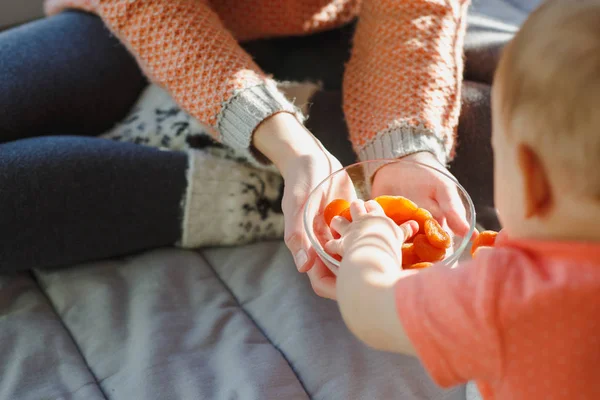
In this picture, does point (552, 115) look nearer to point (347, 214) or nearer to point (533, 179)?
point (533, 179)

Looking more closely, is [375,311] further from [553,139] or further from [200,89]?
[200,89]

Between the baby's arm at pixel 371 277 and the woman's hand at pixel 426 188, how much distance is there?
0.10 m

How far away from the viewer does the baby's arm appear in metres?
0.50

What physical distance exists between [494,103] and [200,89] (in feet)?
1.50

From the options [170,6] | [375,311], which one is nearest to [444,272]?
[375,311]

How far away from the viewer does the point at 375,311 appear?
0.51 meters

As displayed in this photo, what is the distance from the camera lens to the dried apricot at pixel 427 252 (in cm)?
63

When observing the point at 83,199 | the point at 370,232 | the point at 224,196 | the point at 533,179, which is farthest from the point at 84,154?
the point at 533,179

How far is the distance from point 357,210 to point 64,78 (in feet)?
1.74

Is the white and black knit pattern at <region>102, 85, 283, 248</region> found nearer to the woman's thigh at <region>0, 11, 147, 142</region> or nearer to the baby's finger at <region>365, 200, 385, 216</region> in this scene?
the woman's thigh at <region>0, 11, 147, 142</region>

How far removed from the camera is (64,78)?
2.97 ft

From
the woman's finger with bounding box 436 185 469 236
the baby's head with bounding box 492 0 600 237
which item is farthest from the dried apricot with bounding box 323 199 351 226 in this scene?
the baby's head with bounding box 492 0 600 237

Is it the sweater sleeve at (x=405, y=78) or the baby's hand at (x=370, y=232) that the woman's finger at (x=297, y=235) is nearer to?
the baby's hand at (x=370, y=232)

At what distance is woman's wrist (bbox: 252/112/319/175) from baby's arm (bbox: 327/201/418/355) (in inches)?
7.7
